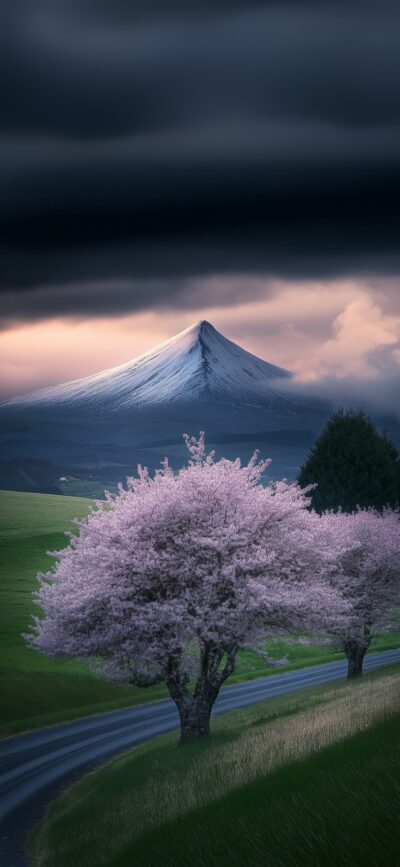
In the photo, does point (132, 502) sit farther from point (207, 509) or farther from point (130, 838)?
point (130, 838)

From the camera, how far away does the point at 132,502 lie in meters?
37.8

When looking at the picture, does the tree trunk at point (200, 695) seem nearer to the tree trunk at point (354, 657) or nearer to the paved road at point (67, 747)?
the paved road at point (67, 747)

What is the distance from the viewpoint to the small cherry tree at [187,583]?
1412 inches

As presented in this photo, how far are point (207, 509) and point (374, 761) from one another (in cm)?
2379

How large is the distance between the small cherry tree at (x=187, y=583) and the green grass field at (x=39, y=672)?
2967 mm

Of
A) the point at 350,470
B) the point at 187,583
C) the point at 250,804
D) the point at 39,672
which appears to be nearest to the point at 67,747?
the point at 187,583

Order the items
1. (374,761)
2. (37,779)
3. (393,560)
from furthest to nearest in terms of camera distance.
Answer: (393,560) < (37,779) < (374,761)

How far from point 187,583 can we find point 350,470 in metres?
56.6

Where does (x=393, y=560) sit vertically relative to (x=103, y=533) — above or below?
below

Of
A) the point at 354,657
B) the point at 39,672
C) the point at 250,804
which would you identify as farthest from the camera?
the point at 39,672

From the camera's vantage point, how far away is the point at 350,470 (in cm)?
9138

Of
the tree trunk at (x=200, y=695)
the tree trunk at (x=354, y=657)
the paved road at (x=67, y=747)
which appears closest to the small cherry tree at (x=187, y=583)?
the tree trunk at (x=200, y=695)

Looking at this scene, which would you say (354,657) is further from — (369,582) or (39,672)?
(39,672)

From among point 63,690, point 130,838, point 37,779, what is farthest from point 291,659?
point 130,838
